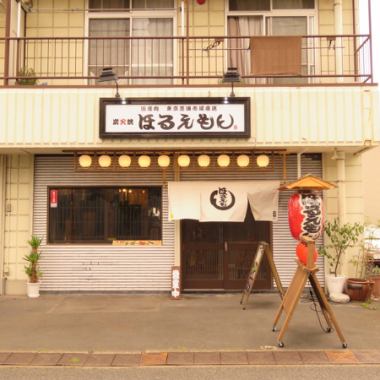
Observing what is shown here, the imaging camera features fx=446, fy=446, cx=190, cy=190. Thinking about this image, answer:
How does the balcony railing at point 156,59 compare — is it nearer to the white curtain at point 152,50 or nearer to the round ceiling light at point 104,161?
the white curtain at point 152,50

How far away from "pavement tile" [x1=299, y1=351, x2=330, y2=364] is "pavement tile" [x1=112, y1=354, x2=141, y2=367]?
2.42 metres

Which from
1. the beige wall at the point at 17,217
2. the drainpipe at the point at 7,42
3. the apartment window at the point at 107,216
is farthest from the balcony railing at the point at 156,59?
the apartment window at the point at 107,216

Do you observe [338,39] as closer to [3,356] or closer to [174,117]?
[174,117]

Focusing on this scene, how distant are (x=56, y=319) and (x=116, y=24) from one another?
7.39m

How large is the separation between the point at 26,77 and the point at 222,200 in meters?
5.42

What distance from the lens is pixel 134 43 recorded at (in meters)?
11.4

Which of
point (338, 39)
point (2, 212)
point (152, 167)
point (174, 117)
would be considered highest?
point (338, 39)

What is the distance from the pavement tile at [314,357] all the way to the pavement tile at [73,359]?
3.21m

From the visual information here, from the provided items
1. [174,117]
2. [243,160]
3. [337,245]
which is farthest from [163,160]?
[337,245]

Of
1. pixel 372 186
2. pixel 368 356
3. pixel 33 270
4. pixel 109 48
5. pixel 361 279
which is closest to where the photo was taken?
pixel 368 356

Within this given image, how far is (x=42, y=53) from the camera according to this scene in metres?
11.3

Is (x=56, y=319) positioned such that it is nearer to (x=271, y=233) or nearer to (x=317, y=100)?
(x=271, y=233)

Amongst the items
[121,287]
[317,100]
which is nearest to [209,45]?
[317,100]

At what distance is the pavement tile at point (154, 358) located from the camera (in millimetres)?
6422
